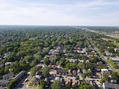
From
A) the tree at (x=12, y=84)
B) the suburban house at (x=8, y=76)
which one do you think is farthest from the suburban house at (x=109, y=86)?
the suburban house at (x=8, y=76)

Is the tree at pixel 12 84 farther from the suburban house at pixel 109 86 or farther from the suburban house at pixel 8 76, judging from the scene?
the suburban house at pixel 109 86

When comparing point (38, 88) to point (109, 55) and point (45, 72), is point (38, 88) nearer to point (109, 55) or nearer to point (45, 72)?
point (45, 72)

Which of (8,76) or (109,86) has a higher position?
(109,86)

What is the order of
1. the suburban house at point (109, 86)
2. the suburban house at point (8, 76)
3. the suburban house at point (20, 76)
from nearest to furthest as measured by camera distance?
the suburban house at point (109, 86)
the suburban house at point (20, 76)
the suburban house at point (8, 76)

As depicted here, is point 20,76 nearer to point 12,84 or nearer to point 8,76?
point 8,76

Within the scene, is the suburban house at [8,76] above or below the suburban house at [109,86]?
below

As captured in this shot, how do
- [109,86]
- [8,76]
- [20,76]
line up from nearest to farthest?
1. [109,86]
2. [8,76]
3. [20,76]

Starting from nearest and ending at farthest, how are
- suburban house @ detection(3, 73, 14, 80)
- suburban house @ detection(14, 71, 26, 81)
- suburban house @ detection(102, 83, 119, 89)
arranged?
suburban house @ detection(102, 83, 119, 89)
suburban house @ detection(14, 71, 26, 81)
suburban house @ detection(3, 73, 14, 80)

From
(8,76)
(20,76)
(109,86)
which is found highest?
(109,86)

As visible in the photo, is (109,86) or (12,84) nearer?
(109,86)

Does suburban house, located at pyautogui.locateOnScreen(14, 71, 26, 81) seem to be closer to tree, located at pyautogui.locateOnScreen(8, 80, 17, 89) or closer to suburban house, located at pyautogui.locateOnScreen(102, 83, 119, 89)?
tree, located at pyautogui.locateOnScreen(8, 80, 17, 89)

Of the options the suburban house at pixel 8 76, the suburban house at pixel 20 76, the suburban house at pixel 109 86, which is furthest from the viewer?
the suburban house at pixel 8 76

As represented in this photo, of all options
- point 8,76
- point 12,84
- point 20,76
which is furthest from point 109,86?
point 8,76

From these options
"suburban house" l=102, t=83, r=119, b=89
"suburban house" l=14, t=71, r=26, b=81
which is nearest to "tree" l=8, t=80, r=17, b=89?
"suburban house" l=14, t=71, r=26, b=81
